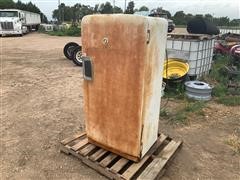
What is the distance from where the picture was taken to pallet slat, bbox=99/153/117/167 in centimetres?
260

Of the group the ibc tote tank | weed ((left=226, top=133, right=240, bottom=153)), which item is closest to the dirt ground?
weed ((left=226, top=133, right=240, bottom=153))

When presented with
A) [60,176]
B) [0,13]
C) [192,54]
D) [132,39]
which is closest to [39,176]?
[60,176]

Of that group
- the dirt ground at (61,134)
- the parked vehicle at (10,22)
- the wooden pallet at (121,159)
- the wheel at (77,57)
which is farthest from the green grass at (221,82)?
the parked vehicle at (10,22)

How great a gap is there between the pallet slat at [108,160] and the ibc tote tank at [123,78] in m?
0.07

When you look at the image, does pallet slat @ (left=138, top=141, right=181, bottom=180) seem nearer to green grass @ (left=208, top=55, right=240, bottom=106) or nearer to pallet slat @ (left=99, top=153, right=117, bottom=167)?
pallet slat @ (left=99, top=153, right=117, bottom=167)

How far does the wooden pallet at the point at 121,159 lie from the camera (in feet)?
8.20

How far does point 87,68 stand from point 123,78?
450mm

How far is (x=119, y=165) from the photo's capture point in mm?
Answer: 2574

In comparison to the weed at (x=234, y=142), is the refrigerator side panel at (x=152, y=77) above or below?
above

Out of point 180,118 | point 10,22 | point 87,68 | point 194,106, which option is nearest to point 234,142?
point 180,118

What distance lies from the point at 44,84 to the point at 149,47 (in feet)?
13.2

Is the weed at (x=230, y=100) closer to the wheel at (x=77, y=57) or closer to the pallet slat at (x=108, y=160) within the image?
the pallet slat at (x=108, y=160)

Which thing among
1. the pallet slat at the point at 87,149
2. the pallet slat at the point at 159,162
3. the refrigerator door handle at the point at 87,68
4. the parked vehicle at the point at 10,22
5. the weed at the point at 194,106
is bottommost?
the pallet slat at the point at 159,162

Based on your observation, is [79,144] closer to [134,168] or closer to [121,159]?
[121,159]
